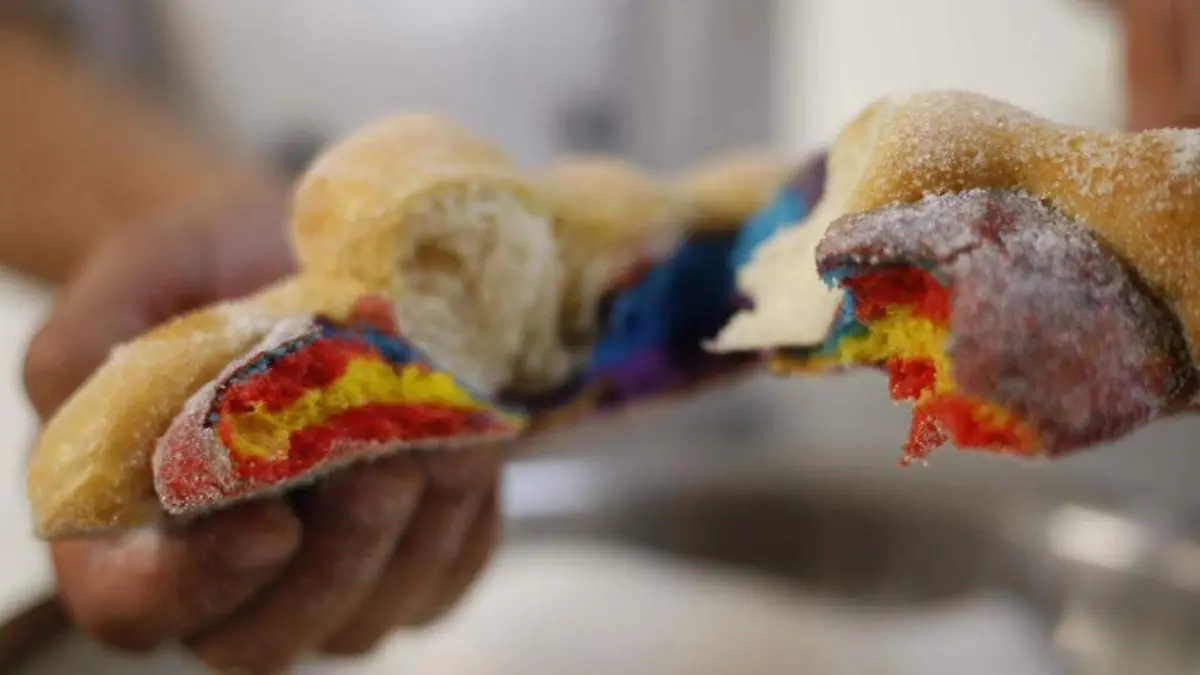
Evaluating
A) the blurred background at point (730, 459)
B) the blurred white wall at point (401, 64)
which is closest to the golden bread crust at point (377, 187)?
the blurred background at point (730, 459)

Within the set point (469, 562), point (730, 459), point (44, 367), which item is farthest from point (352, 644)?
point (730, 459)

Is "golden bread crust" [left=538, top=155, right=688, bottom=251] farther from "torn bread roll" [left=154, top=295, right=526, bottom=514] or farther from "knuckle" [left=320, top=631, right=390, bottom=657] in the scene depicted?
"knuckle" [left=320, top=631, right=390, bottom=657]

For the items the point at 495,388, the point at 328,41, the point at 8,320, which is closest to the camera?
the point at 495,388

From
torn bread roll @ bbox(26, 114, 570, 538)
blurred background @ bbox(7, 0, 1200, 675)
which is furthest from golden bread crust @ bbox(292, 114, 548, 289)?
blurred background @ bbox(7, 0, 1200, 675)

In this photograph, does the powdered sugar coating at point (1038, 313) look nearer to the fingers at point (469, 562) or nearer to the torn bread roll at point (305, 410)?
the torn bread roll at point (305, 410)

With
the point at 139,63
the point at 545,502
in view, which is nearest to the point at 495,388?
the point at 545,502

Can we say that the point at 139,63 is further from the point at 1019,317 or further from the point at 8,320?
the point at 1019,317
